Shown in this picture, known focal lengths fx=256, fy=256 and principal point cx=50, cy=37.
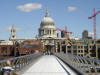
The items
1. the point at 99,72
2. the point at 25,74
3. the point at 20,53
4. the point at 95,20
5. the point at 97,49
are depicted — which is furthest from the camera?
the point at 95,20

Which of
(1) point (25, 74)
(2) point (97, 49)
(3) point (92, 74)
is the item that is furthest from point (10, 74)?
(2) point (97, 49)

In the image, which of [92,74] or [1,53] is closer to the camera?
[92,74]

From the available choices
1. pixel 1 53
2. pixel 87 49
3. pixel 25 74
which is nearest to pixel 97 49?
pixel 87 49

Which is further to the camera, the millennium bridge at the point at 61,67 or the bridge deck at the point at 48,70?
the bridge deck at the point at 48,70

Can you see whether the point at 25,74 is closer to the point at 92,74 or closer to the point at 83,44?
the point at 92,74

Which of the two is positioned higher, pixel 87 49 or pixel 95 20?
pixel 95 20

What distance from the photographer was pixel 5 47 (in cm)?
10281

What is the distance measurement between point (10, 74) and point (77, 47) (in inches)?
Answer: 4777

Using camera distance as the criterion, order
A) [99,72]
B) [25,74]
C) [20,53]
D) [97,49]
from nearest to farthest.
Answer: [99,72]
[25,74]
[20,53]
[97,49]

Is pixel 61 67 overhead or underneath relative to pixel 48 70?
underneath

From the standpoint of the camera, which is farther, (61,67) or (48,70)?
(61,67)

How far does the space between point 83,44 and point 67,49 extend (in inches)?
362

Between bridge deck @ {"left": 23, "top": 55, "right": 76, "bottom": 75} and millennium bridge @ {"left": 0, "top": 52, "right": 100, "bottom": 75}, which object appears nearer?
millennium bridge @ {"left": 0, "top": 52, "right": 100, "bottom": 75}

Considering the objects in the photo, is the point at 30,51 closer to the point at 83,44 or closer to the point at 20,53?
the point at 20,53
